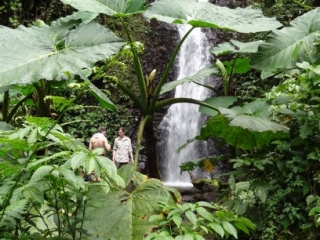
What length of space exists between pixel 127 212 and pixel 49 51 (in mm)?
874

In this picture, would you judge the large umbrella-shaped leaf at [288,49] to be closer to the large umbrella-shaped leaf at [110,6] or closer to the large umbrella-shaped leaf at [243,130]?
the large umbrella-shaped leaf at [243,130]

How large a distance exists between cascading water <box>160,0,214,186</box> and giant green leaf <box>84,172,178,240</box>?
721cm

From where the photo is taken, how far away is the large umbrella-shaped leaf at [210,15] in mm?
2406

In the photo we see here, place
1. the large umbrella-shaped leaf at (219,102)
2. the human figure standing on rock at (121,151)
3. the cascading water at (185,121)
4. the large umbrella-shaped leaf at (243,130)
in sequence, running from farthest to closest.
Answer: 1. the cascading water at (185,121)
2. the human figure standing on rock at (121,151)
3. the large umbrella-shaped leaf at (219,102)
4. the large umbrella-shaped leaf at (243,130)

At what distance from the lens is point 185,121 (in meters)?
9.89

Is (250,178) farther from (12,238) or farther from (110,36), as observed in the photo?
(12,238)

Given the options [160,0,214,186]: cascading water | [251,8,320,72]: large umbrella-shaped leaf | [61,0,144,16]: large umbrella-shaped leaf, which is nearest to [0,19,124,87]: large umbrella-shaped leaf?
[61,0,144,16]: large umbrella-shaped leaf

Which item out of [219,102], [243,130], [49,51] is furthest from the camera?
[219,102]

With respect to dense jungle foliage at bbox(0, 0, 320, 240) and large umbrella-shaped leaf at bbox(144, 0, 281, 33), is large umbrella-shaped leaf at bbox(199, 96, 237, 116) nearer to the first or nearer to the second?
dense jungle foliage at bbox(0, 0, 320, 240)

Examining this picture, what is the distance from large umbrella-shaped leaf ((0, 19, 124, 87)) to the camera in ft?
5.70

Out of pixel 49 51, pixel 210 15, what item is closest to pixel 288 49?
pixel 210 15

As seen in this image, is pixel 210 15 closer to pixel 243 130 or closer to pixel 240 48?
pixel 240 48

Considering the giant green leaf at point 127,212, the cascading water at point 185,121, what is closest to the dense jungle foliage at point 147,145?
the giant green leaf at point 127,212

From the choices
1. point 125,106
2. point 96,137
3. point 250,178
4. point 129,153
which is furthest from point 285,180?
point 125,106
